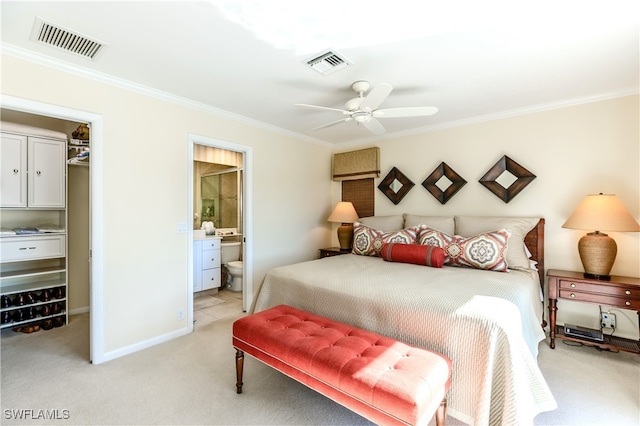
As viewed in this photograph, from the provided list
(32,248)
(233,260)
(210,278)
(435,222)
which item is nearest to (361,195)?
(435,222)

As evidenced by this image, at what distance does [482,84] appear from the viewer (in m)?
2.63

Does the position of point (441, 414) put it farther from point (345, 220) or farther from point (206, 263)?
point (206, 263)

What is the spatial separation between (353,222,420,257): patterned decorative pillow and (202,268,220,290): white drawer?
7.34ft

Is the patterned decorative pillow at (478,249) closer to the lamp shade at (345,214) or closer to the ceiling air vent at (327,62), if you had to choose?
the lamp shade at (345,214)

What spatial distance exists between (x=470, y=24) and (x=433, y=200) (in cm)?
238

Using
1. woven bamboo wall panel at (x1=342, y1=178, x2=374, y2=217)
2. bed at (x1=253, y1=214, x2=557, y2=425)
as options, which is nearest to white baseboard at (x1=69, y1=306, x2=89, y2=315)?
bed at (x1=253, y1=214, x2=557, y2=425)

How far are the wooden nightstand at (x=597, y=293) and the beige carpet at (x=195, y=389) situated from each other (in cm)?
13

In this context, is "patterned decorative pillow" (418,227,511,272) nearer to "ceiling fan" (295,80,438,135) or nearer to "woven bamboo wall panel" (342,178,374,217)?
"ceiling fan" (295,80,438,135)

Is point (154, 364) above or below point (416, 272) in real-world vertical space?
below

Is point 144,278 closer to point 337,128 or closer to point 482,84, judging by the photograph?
point 337,128

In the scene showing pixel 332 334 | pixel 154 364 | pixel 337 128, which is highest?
pixel 337 128

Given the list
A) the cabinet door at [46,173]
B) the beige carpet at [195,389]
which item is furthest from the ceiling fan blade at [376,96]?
the cabinet door at [46,173]

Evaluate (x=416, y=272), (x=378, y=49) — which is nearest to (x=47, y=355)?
(x=416, y=272)

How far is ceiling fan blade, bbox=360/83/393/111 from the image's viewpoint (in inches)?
82.2
